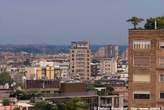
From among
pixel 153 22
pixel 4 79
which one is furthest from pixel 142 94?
pixel 4 79

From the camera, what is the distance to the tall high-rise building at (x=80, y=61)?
16012cm

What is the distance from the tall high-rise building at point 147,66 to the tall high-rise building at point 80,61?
133546mm

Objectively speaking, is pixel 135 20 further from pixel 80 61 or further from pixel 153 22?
pixel 80 61

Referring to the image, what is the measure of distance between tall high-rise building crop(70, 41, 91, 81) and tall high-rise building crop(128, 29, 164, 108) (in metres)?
134

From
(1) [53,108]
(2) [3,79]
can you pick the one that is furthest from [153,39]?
(2) [3,79]

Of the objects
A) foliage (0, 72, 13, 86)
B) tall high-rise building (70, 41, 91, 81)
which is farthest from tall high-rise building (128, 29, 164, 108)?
tall high-rise building (70, 41, 91, 81)

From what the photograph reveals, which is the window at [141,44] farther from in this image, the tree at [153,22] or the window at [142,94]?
the window at [142,94]

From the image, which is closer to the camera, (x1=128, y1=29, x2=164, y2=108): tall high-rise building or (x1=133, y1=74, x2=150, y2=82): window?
(x1=128, y1=29, x2=164, y2=108): tall high-rise building

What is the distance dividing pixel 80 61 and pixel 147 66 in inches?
5369

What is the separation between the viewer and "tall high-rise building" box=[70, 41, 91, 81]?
160 meters

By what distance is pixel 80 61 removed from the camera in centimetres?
16012

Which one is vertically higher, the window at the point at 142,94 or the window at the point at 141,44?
the window at the point at 141,44

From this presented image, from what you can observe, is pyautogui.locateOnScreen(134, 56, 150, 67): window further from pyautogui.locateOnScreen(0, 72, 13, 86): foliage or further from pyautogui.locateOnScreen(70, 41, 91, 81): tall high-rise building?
pyautogui.locateOnScreen(70, 41, 91, 81): tall high-rise building

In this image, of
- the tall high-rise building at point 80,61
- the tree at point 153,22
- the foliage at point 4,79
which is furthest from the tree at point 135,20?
the tall high-rise building at point 80,61
